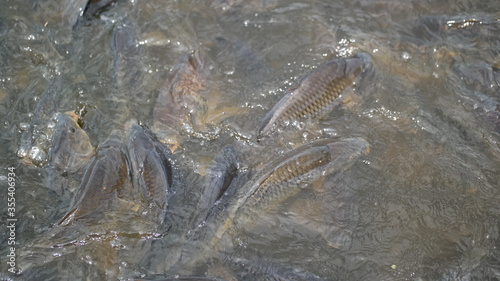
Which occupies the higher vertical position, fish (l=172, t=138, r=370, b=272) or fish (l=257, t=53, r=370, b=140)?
fish (l=257, t=53, r=370, b=140)

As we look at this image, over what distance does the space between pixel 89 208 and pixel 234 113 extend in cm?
131

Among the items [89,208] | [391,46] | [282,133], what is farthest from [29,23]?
[391,46]

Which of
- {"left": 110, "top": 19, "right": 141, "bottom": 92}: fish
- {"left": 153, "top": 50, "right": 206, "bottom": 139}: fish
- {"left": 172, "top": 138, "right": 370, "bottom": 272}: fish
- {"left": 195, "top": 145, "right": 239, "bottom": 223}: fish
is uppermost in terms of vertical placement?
{"left": 110, "top": 19, "right": 141, "bottom": 92}: fish

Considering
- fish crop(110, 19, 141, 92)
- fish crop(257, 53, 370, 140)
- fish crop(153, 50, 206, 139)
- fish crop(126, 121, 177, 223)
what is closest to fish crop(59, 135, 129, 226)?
fish crop(126, 121, 177, 223)

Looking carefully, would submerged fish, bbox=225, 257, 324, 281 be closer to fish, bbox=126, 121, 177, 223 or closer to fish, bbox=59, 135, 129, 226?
fish, bbox=126, 121, 177, 223

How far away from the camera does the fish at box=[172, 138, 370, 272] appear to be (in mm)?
2857

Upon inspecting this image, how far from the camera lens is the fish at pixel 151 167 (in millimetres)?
2996

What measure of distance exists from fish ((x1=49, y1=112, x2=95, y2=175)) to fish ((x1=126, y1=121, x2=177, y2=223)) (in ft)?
0.98

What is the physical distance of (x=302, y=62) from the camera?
3986 mm

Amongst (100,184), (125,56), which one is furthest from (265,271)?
(125,56)

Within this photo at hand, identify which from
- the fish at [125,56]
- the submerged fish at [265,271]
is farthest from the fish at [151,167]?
the fish at [125,56]

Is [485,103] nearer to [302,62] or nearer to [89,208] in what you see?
[302,62]

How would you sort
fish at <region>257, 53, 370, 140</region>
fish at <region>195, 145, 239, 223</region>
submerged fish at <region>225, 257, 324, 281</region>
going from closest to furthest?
submerged fish at <region>225, 257, 324, 281</region>, fish at <region>195, 145, 239, 223</region>, fish at <region>257, 53, 370, 140</region>

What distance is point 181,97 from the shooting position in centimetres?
365
